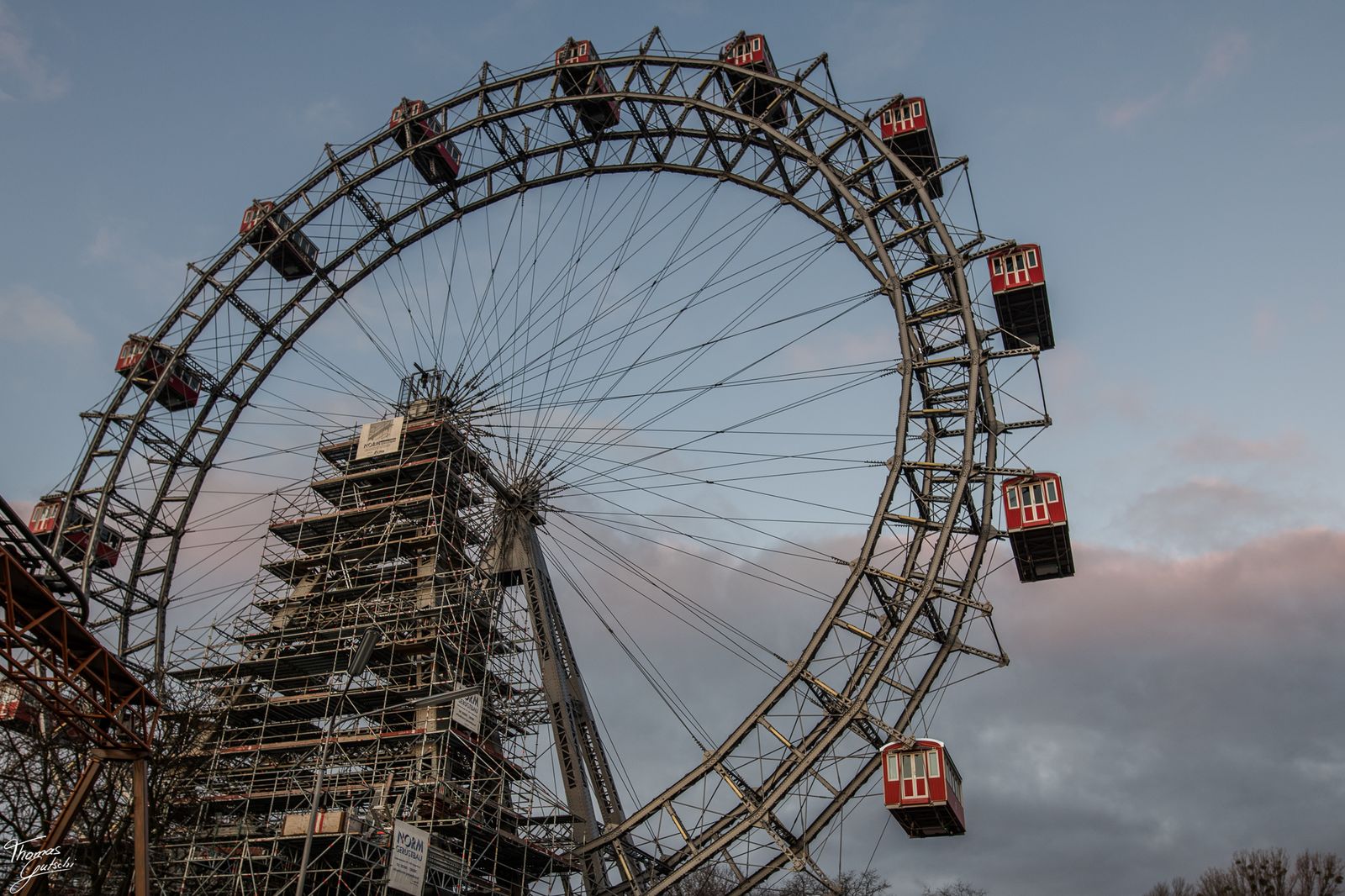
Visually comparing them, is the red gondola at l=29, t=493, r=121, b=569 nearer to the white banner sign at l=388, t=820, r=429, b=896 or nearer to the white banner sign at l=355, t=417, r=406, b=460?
the white banner sign at l=355, t=417, r=406, b=460

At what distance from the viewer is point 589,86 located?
38562 millimetres

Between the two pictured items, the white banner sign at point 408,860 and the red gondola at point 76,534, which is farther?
the red gondola at point 76,534

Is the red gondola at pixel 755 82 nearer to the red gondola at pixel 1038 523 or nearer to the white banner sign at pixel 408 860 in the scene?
the red gondola at pixel 1038 523

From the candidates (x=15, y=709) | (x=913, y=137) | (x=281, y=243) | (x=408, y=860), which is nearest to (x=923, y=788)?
(x=408, y=860)

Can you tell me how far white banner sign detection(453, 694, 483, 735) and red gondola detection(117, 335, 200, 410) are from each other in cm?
1777

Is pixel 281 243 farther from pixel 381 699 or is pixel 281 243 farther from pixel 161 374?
pixel 381 699

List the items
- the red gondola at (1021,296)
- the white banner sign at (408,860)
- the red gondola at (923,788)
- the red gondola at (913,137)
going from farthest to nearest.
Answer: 1. the red gondola at (913,137)
2. the red gondola at (1021,296)
3. the white banner sign at (408,860)
4. the red gondola at (923,788)

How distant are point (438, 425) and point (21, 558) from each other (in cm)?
2255

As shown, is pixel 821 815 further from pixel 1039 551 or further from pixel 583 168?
pixel 583 168

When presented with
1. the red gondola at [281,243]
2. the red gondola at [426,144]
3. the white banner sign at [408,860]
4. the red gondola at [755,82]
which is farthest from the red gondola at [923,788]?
the red gondola at [281,243]

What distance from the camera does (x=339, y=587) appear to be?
128 ft

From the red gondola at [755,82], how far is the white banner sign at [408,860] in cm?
2292

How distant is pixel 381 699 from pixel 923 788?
17.1 m

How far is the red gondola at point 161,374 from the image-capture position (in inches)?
1688
